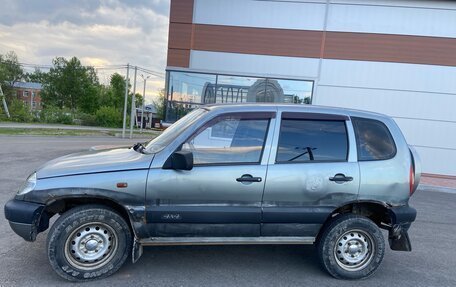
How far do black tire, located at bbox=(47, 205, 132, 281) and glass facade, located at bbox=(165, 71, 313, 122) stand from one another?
9586 millimetres

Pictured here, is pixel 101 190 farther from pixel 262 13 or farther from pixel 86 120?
pixel 86 120

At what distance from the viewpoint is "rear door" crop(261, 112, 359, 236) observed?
3.46 meters

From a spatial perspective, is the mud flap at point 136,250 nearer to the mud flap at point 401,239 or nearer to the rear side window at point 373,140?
the rear side window at point 373,140

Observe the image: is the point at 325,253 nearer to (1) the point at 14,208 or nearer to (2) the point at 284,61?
(1) the point at 14,208

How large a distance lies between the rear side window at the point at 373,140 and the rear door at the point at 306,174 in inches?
4.4

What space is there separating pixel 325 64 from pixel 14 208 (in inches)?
450

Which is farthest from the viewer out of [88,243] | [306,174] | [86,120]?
[86,120]

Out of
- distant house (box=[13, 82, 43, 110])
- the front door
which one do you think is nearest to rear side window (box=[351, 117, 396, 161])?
the front door

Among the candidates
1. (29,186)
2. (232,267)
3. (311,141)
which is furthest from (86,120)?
(311,141)

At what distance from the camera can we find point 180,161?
125 inches

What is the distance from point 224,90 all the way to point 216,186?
9610 mm

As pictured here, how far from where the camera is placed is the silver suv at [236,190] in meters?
3.21

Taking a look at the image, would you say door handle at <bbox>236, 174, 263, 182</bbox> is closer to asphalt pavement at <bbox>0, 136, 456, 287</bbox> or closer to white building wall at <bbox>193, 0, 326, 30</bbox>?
asphalt pavement at <bbox>0, 136, 456, 287</bbox>

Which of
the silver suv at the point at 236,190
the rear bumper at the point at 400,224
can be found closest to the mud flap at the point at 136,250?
the silver suv at the point at 236,190
